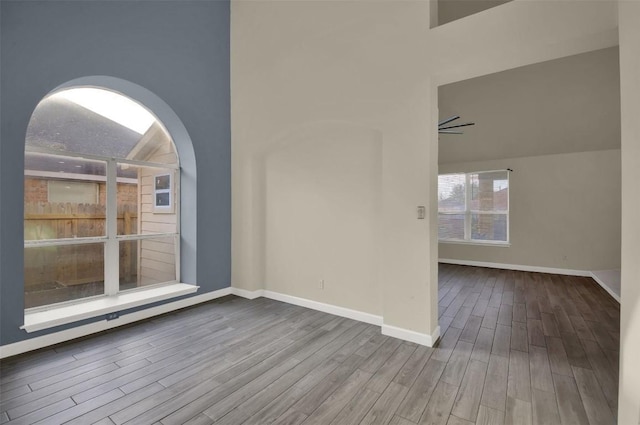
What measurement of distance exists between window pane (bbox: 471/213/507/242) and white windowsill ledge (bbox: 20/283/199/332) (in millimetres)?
6450

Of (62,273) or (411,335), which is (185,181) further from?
(411,335)

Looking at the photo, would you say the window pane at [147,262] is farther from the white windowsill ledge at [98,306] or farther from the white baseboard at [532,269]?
the white baseboard at [532,269]

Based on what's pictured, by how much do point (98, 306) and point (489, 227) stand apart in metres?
7.61

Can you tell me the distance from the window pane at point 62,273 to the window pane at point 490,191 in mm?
7536

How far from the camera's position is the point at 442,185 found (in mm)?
7617

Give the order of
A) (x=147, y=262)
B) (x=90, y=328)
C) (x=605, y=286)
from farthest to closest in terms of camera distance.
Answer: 1. (x=605, y=286)
2. (x=147, y=262)
3. (x=90, y=328)

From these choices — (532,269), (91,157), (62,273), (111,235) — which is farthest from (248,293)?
(532,269)

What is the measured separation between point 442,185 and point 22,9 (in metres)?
7.86

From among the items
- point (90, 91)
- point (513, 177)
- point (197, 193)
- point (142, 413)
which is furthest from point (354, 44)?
point (513, 177)

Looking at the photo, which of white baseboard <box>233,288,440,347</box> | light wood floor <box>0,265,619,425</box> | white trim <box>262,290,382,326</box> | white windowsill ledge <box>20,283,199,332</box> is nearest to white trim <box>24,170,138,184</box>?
white windowsill ledge <box>20,283,199,332</box>

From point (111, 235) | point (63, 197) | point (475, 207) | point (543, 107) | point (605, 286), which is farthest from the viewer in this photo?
point (475, 207)

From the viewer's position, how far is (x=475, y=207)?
7160 mm

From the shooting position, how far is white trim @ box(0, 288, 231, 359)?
106 inches

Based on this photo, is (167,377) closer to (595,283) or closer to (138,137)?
(138,137)
